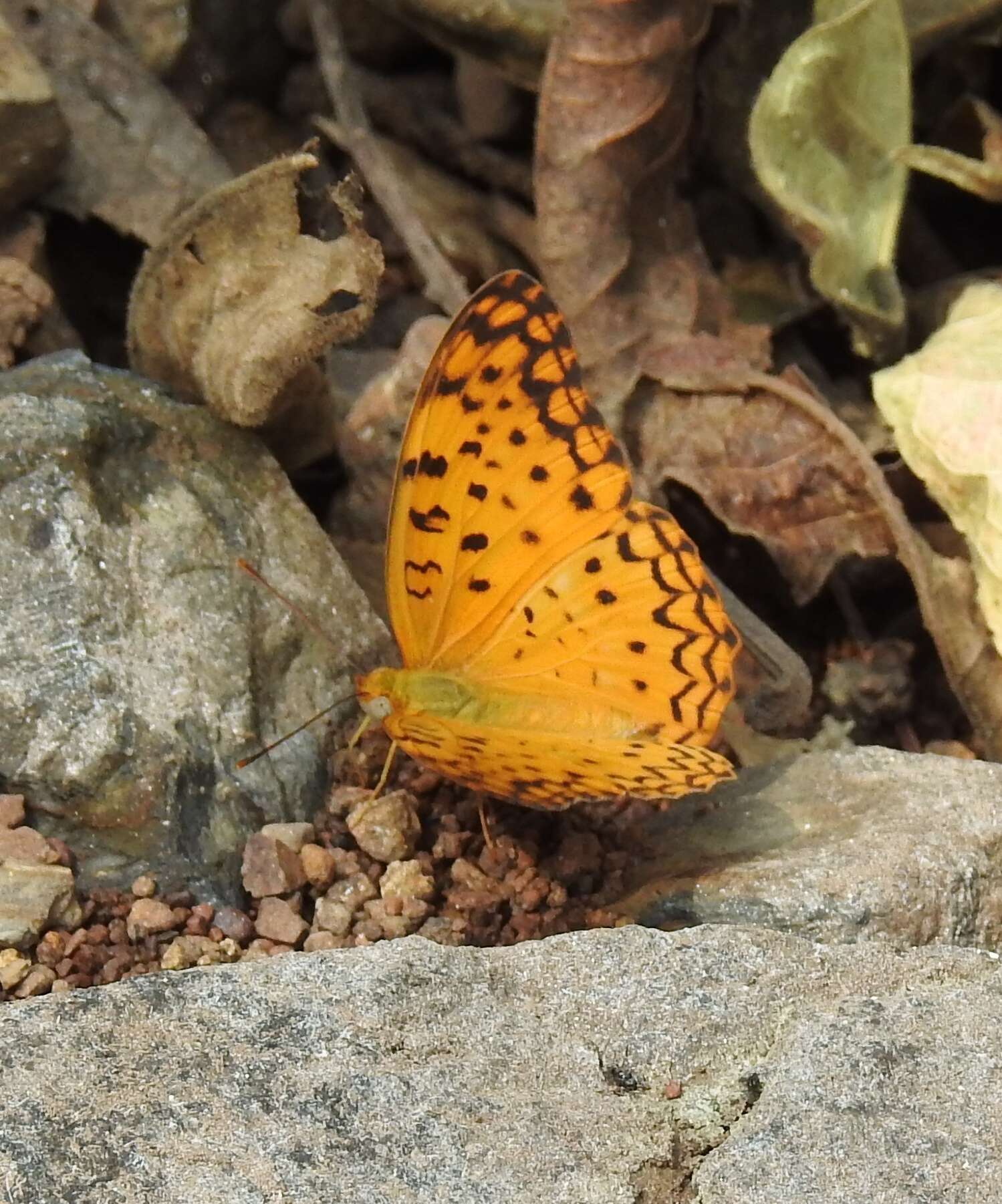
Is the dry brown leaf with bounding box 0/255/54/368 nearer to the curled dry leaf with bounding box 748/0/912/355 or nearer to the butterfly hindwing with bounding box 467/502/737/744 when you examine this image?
the butterfly hindwing with bounding box 467/502/737/744

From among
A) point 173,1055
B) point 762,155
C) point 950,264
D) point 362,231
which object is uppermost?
point 362,231

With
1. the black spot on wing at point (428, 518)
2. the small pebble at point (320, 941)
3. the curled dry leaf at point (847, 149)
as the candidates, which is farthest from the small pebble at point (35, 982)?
the curled dry leaf at point (847, 149)

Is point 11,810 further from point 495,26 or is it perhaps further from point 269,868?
point 495,26

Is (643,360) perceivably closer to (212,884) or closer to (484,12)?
(484,12)

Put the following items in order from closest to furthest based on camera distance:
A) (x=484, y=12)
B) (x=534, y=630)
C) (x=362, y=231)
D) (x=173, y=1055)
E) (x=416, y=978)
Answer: (x=173, y=1055) → (x=416, y=978) → (x=362, y=231) → (x=534, y=630) → (x=484, y=12)

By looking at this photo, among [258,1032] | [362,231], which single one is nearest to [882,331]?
[362,231]

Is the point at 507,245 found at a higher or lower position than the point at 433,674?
higher

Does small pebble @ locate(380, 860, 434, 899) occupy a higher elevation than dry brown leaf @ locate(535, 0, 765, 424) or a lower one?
lower

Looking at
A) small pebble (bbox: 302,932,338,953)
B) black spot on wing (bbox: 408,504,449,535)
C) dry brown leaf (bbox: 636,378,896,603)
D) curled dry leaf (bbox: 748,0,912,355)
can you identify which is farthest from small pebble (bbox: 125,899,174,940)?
curled dry leaf (bbox: 748,0,912,355)
